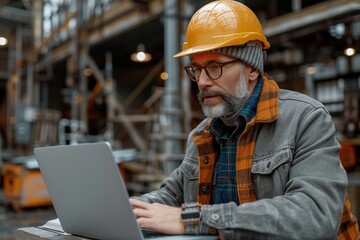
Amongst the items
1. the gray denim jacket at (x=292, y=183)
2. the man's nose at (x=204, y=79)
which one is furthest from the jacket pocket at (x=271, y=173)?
the man's nose at (x=204, y=79)

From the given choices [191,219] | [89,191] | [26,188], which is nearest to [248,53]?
[191,219]

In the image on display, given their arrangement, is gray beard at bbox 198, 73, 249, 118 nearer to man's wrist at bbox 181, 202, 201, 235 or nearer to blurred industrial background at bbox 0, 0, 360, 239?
man's wrist at bbox 181, 202, 201, 235

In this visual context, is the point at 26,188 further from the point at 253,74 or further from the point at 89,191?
the point at 89,191

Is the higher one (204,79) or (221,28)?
(221,28)

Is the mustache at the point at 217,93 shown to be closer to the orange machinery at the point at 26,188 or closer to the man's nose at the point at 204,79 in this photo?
the man's nose at the point at 204,79

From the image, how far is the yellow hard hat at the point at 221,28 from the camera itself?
1.94m

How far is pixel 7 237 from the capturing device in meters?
6.76

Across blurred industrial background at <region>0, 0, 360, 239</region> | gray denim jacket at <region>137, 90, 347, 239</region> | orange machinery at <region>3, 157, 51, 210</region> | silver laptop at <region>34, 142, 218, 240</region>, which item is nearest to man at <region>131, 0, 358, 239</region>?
gray denim jacket at <region>137, 90, 347, 239</region>

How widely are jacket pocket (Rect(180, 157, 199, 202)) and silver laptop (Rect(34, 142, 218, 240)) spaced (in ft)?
1.89

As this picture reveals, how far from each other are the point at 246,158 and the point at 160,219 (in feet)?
1.57

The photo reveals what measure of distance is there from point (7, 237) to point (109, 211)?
5887 millimetres

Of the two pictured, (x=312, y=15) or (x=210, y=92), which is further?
(x=312, y=15)

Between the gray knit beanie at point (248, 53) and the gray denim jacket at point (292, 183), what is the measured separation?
0.18 m

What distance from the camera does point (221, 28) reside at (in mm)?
1955
